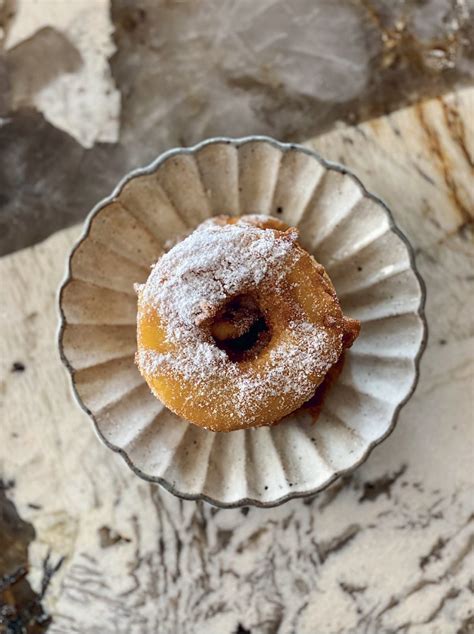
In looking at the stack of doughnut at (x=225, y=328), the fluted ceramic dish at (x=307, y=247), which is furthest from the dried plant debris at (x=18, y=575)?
the stack of doughnut at (x=225, y=328)

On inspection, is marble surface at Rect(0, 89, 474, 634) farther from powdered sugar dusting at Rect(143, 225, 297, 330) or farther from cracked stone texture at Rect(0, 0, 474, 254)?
powdered sugar dusting at Rect(143, 225, 297, 330)

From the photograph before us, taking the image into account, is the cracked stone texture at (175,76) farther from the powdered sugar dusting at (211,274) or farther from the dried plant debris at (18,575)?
the dried plant debris at (18,575)

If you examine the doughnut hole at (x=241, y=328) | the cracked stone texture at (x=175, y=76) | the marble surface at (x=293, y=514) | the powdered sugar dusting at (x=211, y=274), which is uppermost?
the cracked stone texture at (x=175, y=76)

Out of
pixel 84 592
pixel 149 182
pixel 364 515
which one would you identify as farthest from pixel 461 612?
pixel 149 182

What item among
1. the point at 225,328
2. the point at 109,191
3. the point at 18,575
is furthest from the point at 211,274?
the point at 18,575

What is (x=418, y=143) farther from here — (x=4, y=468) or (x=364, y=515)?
(x=4, y=468)

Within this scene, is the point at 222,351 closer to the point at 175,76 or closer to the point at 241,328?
the point at 241,328
